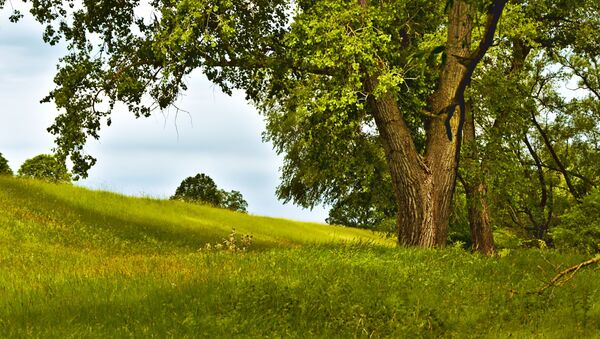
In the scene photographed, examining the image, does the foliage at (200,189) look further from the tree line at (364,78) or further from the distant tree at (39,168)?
the tree line at (364,78)

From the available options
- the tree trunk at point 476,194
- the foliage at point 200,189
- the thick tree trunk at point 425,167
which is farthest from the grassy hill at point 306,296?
the foliage at point 200,189

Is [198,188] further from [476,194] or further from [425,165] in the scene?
[425,165]

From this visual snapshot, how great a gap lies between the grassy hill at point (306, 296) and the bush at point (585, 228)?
4.26 metres

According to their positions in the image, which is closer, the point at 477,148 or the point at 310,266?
the point at 310,266

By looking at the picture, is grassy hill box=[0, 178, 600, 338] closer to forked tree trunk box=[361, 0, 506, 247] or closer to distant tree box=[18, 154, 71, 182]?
forked tree trunk box=[361, 0, 506, 247]

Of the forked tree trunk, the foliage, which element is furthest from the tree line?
the foliage

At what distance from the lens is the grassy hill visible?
27.8 ft

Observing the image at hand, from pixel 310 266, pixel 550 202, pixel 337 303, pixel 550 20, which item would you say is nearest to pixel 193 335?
pixel 337 303

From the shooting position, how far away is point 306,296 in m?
9.44

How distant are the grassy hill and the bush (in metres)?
4.26

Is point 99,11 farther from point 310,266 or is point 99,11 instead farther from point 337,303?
point 337,303

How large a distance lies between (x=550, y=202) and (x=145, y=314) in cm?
2748

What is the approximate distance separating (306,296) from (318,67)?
25.5 ft

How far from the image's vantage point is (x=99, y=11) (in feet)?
67.1
